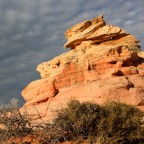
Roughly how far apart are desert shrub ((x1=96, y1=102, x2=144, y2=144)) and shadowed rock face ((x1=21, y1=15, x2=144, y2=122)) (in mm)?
8135

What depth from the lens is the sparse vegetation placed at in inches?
609

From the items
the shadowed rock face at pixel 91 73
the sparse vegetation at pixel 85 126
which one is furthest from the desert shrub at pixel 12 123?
the shadowed rock face at pixel 91 73

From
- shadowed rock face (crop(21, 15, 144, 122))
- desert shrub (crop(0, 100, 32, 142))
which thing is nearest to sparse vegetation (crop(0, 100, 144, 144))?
desert shrub (crop(0, 100, 32, 142))

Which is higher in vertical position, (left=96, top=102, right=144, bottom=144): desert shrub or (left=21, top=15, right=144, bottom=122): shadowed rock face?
(left=21, top=15, right=144, bottom=122): shadowed rock face

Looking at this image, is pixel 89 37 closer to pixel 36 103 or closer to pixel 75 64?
pixel 75 64

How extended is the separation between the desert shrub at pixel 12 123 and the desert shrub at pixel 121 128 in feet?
12.3

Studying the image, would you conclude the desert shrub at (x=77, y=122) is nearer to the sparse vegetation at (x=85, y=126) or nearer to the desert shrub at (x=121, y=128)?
the sparse vegetation at (x=85, y=126)

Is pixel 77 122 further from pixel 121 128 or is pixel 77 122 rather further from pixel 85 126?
pixel 121 128

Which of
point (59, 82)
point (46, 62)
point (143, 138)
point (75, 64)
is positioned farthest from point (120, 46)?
point (143, 138)

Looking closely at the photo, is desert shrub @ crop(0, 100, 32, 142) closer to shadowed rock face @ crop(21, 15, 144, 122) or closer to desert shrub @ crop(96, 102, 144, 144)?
desert shrub @ crop(96, 102, 144, 144)

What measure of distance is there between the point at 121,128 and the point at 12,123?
16.9 feet

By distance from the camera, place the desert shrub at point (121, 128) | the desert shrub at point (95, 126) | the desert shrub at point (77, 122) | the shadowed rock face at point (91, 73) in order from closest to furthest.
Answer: the desert shrub at point (121, 128)
the desert shrub at point (95, 126)
the desert shrub at point (77, 122)
the shadowed rock face at point (91, 73)

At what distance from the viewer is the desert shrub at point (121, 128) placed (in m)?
15.3

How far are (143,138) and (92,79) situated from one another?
12394 millimetres
